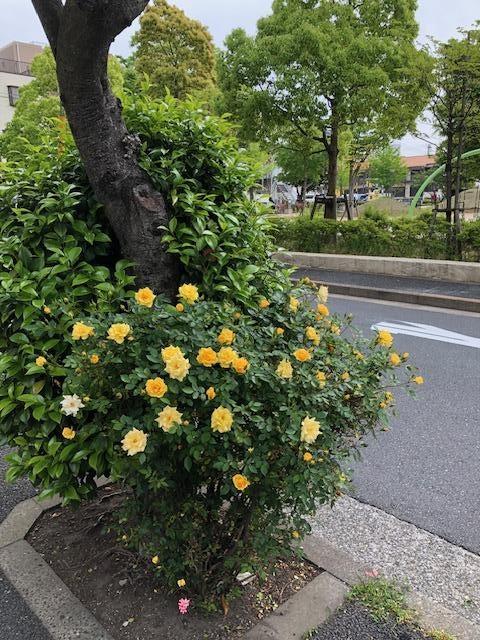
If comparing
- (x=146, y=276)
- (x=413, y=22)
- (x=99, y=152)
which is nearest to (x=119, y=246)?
(x=146, y=276)

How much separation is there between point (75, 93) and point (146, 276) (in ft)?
2.58

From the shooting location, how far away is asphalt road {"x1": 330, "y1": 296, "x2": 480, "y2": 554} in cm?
304

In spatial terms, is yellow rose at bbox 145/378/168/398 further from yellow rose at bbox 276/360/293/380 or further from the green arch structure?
the green arch structure

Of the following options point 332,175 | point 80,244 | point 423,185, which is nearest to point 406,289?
point 332,175

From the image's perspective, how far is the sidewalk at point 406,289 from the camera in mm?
8508

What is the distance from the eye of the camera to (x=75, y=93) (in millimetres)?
2021

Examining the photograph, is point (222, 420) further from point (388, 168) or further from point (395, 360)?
point (388, 168)

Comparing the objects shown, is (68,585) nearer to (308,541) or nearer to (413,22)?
(308,541)

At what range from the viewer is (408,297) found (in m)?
9.09

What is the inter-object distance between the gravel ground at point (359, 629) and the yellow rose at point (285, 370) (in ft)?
3.49

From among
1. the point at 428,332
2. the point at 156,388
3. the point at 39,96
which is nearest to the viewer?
the point at 156,388

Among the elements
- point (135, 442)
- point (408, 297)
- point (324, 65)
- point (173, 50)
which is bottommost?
point (408, 297)

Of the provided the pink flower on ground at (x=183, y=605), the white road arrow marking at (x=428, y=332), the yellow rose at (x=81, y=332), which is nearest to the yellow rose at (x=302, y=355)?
the yellow rose at (x=81, y=332)

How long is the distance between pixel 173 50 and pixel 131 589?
939 inches
